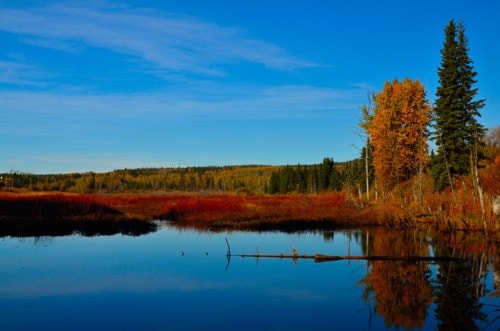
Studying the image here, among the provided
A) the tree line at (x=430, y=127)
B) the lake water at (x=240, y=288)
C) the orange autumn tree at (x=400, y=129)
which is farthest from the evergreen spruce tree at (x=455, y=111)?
the lake water at (x=240, y=288)

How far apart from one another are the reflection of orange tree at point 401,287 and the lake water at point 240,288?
3 centimetres

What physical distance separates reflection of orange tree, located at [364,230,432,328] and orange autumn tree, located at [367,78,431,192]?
24.5 m

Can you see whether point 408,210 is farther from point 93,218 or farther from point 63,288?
point 63,288

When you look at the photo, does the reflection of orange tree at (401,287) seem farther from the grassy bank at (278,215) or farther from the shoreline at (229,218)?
the shoreline at (229,218)

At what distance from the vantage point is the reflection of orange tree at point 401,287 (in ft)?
37.7

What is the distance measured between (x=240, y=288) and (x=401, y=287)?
4675 mm

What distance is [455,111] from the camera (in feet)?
116

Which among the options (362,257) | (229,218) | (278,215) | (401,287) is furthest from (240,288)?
(278,215)

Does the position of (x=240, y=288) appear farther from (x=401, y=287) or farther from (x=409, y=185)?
(x=409, y=185)

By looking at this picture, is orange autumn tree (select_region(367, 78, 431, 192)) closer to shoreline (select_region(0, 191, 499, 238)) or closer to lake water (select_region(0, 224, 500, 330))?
shoreline (select_region(0, 191, 499, 238))

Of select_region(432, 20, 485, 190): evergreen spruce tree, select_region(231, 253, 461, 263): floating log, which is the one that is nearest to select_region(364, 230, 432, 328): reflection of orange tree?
select_region(231, 253, 461, 263): floating log

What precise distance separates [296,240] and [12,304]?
593 inches

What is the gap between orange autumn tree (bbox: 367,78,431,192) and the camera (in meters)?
44.4

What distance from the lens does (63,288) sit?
13.9m
